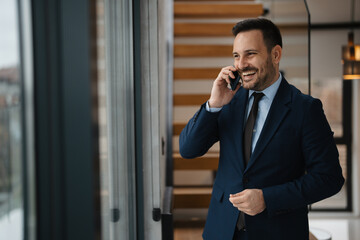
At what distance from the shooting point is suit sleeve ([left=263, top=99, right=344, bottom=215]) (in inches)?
48.9

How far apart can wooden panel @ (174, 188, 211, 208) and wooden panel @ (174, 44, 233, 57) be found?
4.44 ft

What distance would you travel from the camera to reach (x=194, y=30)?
3.63m

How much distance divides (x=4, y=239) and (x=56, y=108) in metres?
0.26

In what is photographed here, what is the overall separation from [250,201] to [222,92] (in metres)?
0.42

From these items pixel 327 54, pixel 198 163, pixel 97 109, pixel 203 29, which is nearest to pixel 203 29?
pixel 203 29

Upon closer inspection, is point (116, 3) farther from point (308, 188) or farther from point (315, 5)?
point (315, 5)

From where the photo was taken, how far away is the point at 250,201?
1.25 metres

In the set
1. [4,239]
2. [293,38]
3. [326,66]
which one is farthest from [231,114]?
[326,66]

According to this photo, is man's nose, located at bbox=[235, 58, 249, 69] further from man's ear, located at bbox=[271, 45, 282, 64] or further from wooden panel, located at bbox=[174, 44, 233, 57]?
wooden panel, located at bbox=[174, 44, 233, 57]

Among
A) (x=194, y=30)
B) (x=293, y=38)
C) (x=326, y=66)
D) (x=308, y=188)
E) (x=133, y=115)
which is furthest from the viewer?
(x=326, y=66)

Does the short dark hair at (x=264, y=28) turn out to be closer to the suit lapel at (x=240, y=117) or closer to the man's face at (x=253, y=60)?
the man's face at (x=253, y=60)

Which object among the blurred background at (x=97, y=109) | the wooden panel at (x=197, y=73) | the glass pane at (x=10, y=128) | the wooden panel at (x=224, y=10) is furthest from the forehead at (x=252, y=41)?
the wooden panel at (x=224, y=10)

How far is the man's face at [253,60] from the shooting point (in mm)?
1319

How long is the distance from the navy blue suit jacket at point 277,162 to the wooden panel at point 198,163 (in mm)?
1662
